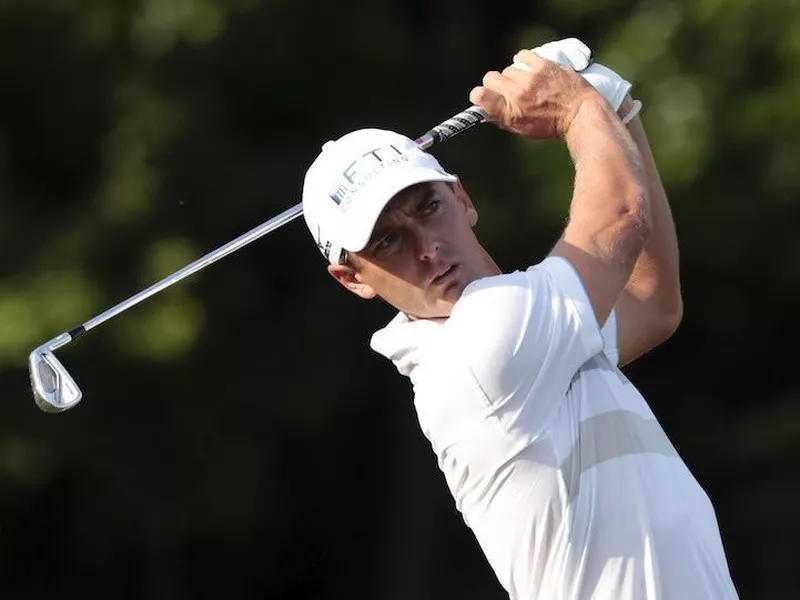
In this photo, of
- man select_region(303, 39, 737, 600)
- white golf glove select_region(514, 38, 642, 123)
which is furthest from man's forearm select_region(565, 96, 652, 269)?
white golf glove select_region(514, 38, 642, 123)

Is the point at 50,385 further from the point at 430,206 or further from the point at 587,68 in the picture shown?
the point at 587,68

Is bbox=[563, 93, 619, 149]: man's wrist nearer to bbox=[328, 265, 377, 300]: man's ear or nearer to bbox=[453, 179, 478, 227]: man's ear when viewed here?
bbox=[453, 179, 478, 227]: man's ear

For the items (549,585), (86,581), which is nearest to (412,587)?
(86,581)

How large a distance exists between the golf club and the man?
26 centimetres

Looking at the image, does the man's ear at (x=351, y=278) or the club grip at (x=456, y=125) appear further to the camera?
the club grip at (x=456, y=125)

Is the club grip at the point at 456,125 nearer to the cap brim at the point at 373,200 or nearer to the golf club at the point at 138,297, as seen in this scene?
the golf club at the point at 138,297

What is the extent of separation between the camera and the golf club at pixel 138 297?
2.83 meters

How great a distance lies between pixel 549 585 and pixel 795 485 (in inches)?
197

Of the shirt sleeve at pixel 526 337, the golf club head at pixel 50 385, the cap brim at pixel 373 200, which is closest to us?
the shirt sleeve at pixel 526 337

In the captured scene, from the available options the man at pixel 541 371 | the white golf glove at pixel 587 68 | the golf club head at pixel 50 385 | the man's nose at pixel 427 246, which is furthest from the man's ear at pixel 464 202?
the golf club head at pixel 50 385

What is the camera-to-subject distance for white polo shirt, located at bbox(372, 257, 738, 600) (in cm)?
236

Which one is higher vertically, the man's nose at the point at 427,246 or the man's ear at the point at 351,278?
the man's ear at the point at 351,278

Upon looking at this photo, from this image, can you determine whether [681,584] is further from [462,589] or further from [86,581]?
[86,581]

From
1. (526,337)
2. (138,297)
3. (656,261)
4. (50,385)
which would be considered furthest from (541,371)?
(50,385)
